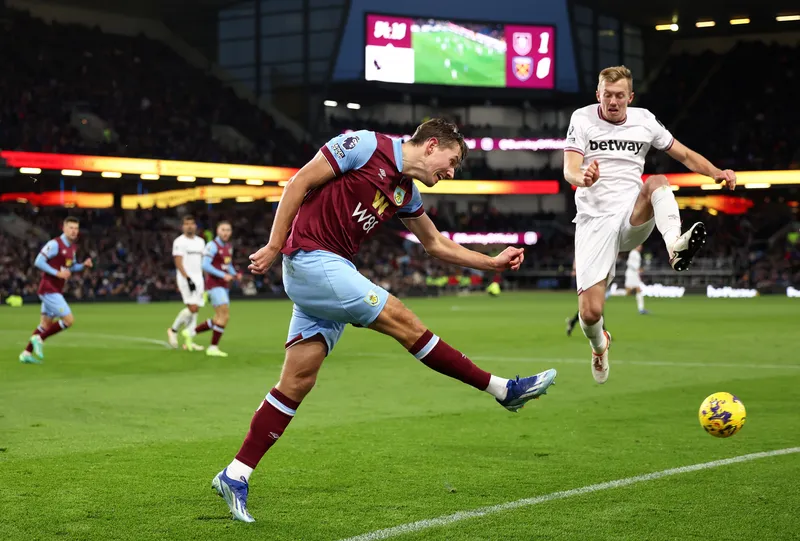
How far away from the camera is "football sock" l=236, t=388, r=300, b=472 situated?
596cm

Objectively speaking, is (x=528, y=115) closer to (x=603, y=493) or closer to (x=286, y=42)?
(x=286, y=42)

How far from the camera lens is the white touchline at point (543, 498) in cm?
537

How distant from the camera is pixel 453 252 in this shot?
6617 mm

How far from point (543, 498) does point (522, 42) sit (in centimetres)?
5802

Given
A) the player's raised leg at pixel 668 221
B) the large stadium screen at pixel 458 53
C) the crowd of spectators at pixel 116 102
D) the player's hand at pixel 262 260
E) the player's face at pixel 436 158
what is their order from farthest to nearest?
the large stadium screen at pixel 458 53
the crowd of spectators at pixel 116 102
the player's raised leg at pixel 668 221
the player's face at pixel 436 158
the player's hand at pixel 262 260

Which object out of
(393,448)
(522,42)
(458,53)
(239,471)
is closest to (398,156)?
(239,471)

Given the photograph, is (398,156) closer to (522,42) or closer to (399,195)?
(399,195)

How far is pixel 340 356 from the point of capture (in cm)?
1728

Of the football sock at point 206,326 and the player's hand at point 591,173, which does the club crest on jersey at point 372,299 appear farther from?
the football sock at point 206,326

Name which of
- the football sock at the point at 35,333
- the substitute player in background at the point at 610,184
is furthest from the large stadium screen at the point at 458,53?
the substitute player in background at the point at 610,184

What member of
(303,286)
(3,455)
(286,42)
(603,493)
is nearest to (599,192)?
(603,493)

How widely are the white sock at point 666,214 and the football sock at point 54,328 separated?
36.7 ft

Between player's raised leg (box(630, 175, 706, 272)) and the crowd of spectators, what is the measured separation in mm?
40205

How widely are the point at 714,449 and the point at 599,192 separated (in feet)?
9.25
